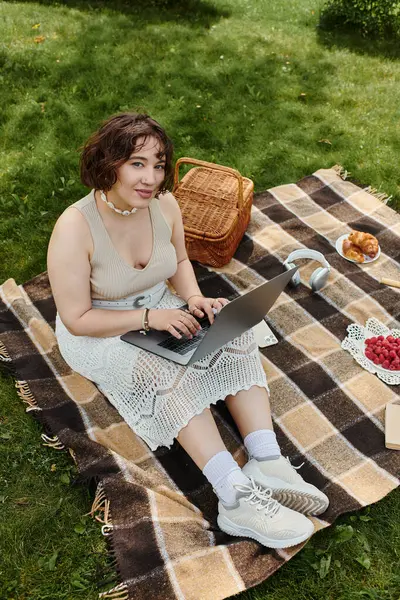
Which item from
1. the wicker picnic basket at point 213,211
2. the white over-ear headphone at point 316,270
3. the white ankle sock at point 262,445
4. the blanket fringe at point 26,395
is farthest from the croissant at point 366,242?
the blanket fringe at point 26,395

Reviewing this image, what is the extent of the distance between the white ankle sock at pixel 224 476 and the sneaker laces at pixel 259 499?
0.02 metres

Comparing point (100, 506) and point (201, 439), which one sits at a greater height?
point (201, 439)

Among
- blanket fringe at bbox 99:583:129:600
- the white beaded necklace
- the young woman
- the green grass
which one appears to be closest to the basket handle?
the young woman

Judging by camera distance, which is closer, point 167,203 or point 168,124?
point 167,203

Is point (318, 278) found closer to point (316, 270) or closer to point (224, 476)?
point (316, 270)

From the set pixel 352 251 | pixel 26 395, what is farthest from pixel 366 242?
pixel 26 395

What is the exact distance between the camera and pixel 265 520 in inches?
100.0

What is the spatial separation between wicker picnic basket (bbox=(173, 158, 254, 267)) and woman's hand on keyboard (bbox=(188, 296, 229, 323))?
0.99 metres

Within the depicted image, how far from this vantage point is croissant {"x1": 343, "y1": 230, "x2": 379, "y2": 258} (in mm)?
4289

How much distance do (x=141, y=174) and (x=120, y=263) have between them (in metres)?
0.47

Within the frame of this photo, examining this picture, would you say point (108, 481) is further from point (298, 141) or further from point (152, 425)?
point (298, 141)

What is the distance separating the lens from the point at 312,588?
2568 millimetres

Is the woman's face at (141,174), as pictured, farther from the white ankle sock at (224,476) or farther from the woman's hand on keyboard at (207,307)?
the white ankle sock at (224,476)

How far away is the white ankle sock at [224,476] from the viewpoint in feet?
8.52
